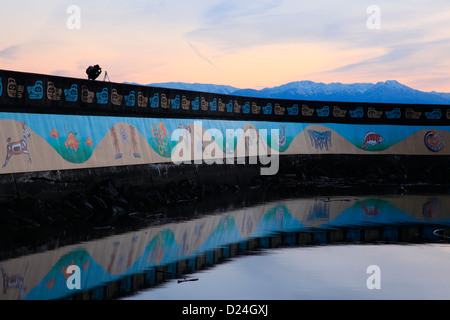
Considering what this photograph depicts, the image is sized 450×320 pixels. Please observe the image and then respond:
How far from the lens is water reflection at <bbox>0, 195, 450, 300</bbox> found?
12.6 m

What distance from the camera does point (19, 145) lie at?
70.0 feet

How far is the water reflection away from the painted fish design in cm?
1825

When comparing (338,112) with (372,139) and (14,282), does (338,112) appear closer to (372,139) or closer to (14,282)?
(372,139)

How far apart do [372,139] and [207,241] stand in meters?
31.2

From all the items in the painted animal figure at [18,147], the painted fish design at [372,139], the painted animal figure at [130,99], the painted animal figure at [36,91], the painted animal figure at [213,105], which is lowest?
the painted animal figure at [18,147]

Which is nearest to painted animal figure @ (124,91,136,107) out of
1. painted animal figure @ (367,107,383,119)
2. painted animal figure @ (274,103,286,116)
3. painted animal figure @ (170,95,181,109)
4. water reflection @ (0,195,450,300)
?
painted animal figure @ (170,95,181,109)

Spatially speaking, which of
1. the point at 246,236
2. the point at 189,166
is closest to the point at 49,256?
the point at 246,236

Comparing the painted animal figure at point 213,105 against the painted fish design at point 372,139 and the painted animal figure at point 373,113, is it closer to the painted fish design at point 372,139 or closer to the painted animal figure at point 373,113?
the painted fish design at point 372,139

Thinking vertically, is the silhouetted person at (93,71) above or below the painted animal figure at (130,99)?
above

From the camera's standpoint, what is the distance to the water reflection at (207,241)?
12.6 metres

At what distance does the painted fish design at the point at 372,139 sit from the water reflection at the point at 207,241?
59.9 ft

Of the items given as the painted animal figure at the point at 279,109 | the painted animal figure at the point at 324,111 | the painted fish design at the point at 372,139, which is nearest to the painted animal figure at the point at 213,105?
the painted animal figure at the point at 279,109

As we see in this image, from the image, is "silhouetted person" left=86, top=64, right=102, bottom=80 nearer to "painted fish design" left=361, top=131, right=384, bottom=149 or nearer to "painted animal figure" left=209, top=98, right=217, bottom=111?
"painted animal figure" left=209, top=98, right=217, bottom=111
